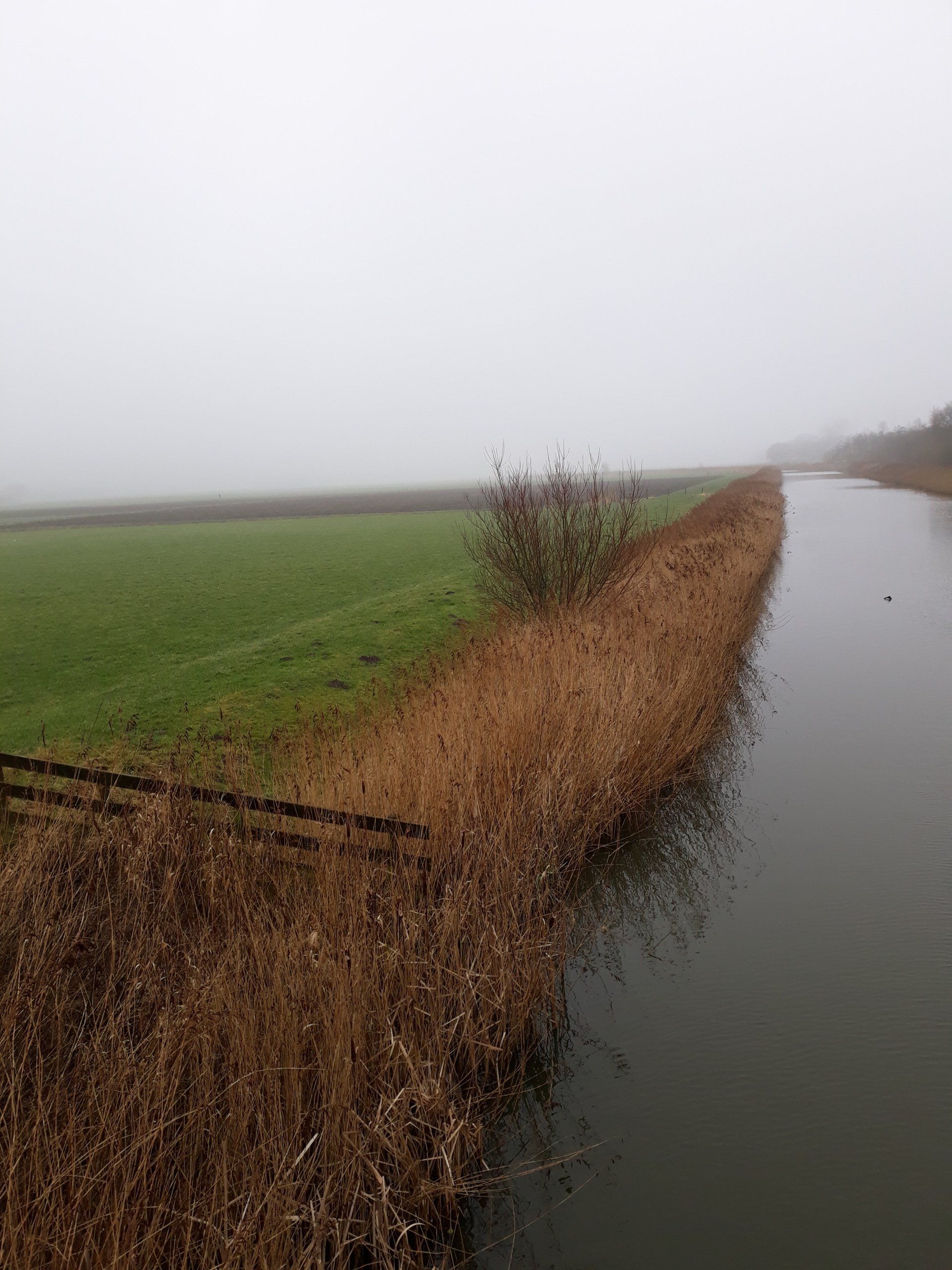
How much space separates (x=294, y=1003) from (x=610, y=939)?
10.4ft

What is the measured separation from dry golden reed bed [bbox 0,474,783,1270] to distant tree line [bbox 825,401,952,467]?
60164mm

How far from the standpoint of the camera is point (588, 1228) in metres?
3.77

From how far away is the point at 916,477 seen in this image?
197ft

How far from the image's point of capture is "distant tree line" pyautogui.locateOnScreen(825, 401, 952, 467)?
58.3 metres

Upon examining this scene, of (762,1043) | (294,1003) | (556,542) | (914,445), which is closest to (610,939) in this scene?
(762,1043)

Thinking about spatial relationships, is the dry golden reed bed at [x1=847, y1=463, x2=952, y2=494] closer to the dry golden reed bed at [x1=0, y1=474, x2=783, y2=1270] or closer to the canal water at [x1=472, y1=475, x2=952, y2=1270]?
the canal water at [x1=472, y1=475, x2=952, y2=1270]

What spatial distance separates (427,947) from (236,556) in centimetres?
2874

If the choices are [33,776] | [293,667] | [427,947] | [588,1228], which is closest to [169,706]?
[293,667]

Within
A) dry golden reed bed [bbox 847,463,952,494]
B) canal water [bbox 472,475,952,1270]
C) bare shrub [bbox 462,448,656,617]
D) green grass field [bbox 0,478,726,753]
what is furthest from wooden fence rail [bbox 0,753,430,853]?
dry golden reed bed [bbox 847,463,952,494]

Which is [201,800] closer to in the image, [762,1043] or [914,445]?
[762,1043]


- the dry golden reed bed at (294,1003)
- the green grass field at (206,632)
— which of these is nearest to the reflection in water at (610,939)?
the dry golden reed bed at (294,1003)

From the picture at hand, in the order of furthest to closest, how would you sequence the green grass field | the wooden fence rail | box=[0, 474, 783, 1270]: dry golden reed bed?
the green grass field
the wooden fence rail
box=[0, 474, 783, 1270]: dry golden reed bed

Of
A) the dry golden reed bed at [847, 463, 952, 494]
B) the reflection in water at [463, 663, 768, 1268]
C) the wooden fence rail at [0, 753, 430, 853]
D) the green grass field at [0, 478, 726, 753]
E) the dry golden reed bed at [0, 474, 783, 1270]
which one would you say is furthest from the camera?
the dry golden reed bed at [847, 463, 952, 494]

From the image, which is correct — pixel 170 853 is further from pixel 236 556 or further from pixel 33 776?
pixel 236 556
